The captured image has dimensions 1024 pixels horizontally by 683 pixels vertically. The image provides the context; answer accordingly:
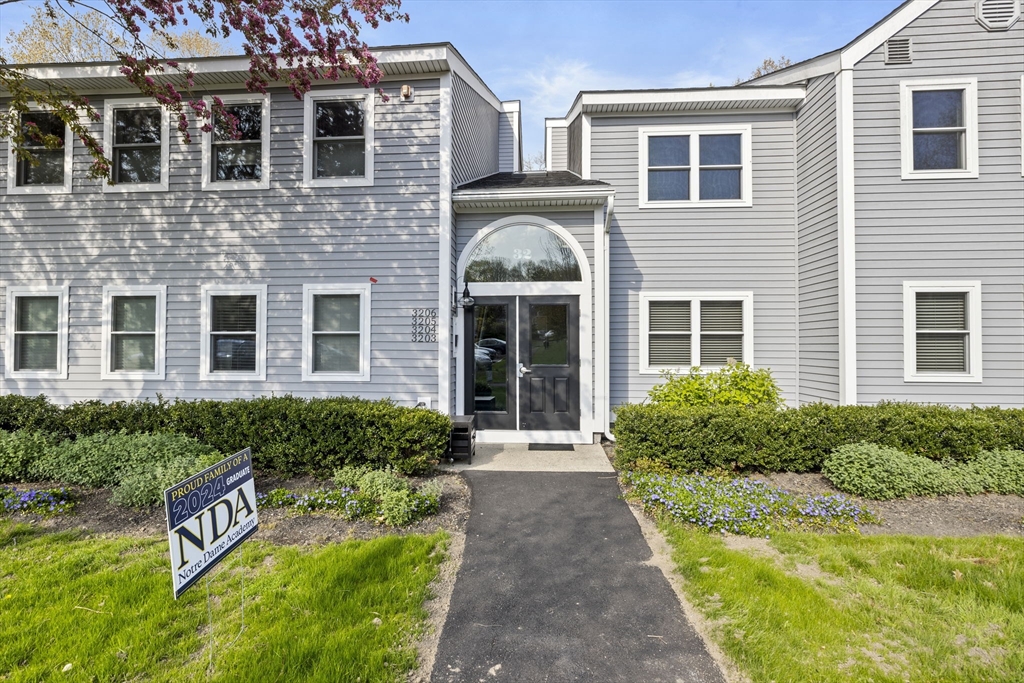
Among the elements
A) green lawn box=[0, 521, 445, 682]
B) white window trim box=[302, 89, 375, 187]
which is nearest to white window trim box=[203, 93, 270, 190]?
white window trim box=[302, 89, 375, 187]

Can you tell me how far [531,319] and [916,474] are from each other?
5.09 m

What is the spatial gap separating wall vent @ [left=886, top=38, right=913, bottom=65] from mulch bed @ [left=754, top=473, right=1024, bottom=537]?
20.7ft

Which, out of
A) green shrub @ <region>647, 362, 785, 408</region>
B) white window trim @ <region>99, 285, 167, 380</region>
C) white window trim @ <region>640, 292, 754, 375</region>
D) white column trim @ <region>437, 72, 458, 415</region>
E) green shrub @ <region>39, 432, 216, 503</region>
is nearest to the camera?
green shrub @ <region>39, 432, 216, 503</region>

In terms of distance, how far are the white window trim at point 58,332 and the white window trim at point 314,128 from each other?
4517 millimetres

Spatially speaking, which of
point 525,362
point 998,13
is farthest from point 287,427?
point 998,13

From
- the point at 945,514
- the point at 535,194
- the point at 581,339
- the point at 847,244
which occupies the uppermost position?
the point at 535,194

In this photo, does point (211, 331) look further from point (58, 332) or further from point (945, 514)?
point (945, 514)

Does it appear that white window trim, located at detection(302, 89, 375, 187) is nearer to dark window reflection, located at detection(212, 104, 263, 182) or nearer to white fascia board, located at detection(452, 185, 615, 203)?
dark window reflection, located at detection(212, 104, 263, 182)

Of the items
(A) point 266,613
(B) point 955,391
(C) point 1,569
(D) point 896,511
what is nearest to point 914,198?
(B) point 955,391

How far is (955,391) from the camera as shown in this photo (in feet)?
21.0

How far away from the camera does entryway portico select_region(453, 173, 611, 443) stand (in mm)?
7020

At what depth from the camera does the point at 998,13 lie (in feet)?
20.9

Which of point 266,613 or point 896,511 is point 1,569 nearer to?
point 266,613

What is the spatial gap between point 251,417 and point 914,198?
1003 centimetres
